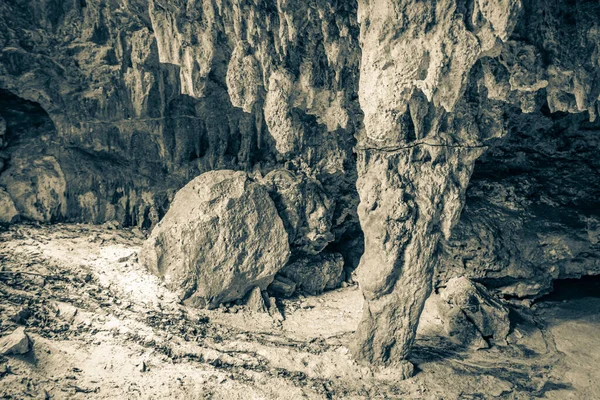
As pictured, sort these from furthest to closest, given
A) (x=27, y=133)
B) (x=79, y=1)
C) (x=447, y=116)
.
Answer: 1. (x=27, y=133)
2. (x=79, y=1)
3. (x=447, y=116)

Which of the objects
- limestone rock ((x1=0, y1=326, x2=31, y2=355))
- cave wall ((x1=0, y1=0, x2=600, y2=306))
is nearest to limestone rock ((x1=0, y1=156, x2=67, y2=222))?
cave wall ((x1=0, y1=0, x2=600, y2=306))

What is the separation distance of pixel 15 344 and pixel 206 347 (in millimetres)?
2270

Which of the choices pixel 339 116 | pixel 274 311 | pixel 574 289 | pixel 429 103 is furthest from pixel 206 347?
pixel 574 289

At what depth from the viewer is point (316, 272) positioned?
350 inches

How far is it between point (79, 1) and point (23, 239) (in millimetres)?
4061

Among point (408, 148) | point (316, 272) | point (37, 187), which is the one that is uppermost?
point (408, 148)

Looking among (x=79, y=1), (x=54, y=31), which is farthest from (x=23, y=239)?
(x=79, y=1)

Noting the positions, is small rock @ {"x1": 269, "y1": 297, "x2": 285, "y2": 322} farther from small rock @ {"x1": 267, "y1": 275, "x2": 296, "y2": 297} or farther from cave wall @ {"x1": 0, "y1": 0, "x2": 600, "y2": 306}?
cave wall @ {"x1": 0, "y1": 0, "x2": 600, "y2": 306}

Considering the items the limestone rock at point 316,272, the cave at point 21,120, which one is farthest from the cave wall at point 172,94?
the limestone rock at point 316,272

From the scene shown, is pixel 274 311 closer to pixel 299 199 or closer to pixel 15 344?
pixel 299 199

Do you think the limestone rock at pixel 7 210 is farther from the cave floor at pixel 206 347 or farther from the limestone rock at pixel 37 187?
the cave floor at pixel 206 347

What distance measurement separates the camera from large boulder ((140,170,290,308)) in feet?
25.3

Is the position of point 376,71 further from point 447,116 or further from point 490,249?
point 490,249

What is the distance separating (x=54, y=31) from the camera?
336 inches
